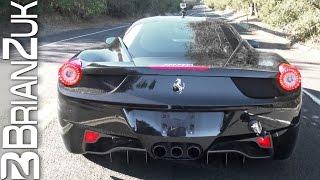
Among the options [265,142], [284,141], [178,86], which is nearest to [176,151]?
[178,86]

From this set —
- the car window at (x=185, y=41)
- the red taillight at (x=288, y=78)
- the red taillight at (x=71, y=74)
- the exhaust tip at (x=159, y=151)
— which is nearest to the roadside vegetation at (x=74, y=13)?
the car window at (x=185, y=41)

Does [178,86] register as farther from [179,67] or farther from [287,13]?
[287,13]

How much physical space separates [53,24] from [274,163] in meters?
32.2

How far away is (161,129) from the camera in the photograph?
367 centimetres

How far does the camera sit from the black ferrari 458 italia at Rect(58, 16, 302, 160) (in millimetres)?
3684

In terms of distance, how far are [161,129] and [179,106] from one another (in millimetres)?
216

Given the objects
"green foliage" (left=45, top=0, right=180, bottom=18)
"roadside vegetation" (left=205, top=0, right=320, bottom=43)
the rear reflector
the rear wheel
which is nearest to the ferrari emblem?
the rear reflector

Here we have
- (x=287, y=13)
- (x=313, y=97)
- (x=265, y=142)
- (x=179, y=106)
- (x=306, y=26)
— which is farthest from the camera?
(x=287, y=13)

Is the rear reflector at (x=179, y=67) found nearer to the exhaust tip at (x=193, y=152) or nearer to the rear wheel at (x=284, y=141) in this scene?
the exhaust tip at (x=193, y=152)

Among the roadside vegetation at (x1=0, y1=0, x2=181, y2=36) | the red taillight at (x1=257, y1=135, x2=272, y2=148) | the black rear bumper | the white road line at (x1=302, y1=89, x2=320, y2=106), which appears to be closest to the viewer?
the black rear bumper

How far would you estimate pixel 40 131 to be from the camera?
5.38 m

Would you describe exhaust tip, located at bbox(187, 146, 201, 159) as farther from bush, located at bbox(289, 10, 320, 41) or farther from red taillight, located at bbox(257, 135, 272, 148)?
bush, located at bbox(289, 10, 320, 41)

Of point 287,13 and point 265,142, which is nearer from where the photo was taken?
point 265,142

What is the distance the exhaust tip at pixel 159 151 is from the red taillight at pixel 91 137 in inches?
18.5
